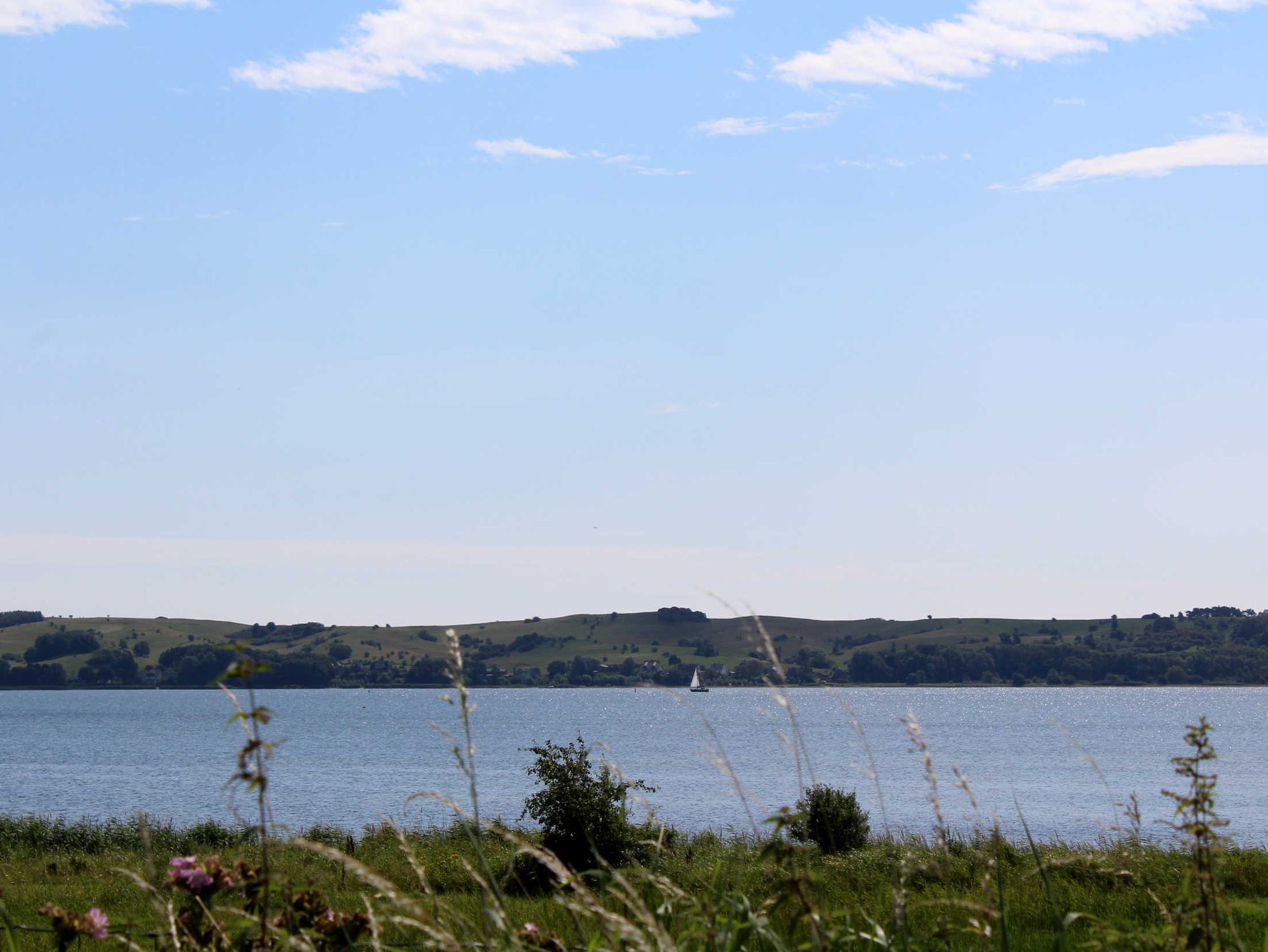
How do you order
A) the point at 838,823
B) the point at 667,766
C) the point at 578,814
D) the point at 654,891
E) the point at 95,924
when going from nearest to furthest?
the point at 95,924
the point at 654,891
the point at 578,814
the point at 838,823
the point at 667,766

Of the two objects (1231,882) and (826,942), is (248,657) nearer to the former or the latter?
(826,942)

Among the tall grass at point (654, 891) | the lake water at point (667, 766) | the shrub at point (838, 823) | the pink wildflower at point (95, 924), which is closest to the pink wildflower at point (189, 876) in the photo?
the tall grass at point (654, 891)

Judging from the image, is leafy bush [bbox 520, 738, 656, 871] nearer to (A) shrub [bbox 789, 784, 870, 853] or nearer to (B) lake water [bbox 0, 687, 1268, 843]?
(B) lake water [bbox 0, 687, 1268, 843]

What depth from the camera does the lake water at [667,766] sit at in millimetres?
57781

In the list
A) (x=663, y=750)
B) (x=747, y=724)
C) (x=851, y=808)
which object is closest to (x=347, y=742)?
(x=663, y=750)

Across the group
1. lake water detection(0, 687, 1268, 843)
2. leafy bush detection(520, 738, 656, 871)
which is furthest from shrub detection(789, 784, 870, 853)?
leafy bush detection(520, 738, 656, 871)

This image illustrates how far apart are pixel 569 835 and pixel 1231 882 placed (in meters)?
10.2

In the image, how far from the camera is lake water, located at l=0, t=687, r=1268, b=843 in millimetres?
57781

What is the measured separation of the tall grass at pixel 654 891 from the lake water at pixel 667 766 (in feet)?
3.18

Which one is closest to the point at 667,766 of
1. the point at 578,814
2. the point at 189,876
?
the point at 578,814

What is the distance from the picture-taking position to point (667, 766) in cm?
8994

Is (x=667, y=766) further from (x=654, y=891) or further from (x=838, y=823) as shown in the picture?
(x=654, y=891)

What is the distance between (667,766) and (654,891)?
8190 centimetres

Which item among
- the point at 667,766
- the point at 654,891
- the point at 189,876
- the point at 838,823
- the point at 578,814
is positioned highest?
the point at 189,876
